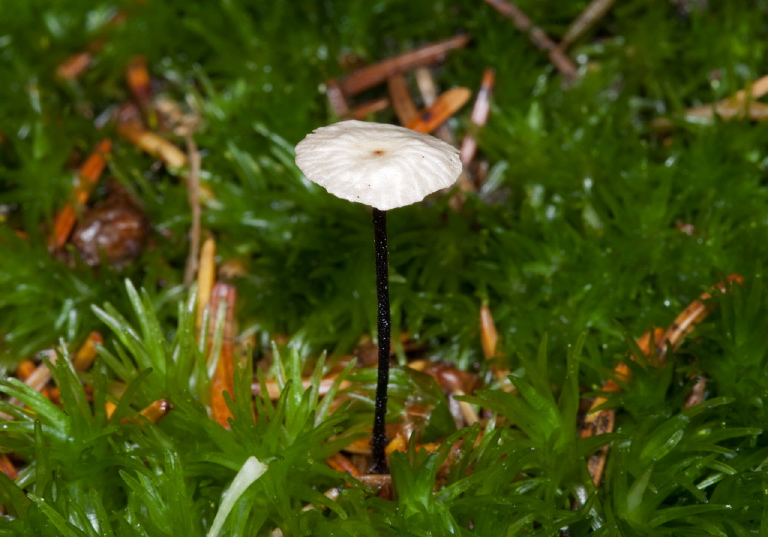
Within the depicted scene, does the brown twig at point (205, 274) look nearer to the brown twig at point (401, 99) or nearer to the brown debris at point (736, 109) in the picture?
the brown twig at point (401, 99)

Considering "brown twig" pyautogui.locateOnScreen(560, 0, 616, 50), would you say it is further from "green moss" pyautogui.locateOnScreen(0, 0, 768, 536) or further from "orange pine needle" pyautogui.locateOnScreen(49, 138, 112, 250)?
"orange pine needle" pyautogui.locateOnScreen(49, 138, 112, 250)

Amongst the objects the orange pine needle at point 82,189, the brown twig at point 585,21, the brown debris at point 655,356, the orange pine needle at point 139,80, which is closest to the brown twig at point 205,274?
the orange pine needle at point 82,189

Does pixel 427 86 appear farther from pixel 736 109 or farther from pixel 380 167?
pixel 380 167

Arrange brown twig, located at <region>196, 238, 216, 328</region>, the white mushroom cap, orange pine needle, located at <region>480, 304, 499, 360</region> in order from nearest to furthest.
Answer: the white mushroom cap
orange pine needle, located at <region>480, 304, 499, 360</region>
brown twig, located at <region>196, 238, 216, 328</region>

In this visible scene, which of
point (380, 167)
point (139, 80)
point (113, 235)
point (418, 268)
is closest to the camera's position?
point (380, 167)

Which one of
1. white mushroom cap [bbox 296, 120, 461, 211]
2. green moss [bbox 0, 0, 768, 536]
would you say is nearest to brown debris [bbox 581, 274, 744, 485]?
green moss [bbox 0, 0, 768, 536]

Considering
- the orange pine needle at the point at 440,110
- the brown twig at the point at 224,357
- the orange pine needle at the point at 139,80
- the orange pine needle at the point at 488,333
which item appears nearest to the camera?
the brown twig at the point at 224,357

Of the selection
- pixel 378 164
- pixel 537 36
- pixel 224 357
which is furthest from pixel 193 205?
pixel 537 36
